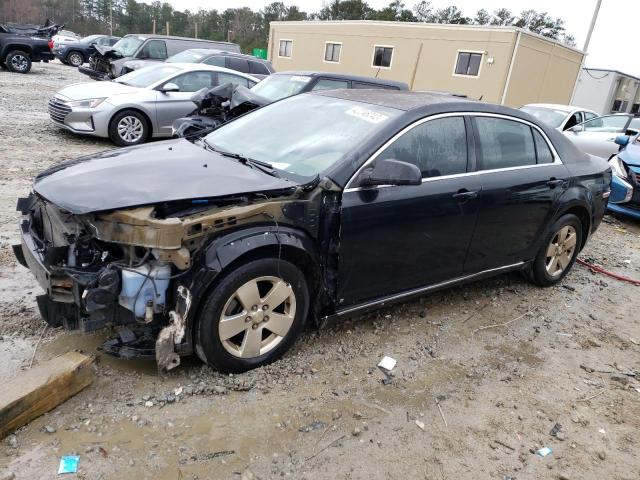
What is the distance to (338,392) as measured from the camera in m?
3.00

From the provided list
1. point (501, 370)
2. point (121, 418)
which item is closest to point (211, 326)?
point (121, 418)

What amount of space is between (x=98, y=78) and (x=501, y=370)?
15163 millimetres

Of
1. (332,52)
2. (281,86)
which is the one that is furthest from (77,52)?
(281,86)

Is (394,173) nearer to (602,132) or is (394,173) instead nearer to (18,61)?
(602,132)

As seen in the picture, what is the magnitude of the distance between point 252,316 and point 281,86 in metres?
6.06

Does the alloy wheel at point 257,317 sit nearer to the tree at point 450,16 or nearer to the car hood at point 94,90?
the car hood at point 94,90

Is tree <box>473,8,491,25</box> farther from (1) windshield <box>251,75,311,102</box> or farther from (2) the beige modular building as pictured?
(1) windshield <box>251,75,311,102</box>

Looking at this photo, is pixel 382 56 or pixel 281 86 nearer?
pixel 281 86

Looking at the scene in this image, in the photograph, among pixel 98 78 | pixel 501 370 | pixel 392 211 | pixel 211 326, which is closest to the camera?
pixel 211 326

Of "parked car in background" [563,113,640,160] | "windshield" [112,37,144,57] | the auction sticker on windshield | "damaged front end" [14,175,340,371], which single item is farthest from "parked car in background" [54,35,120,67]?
"damaged front end" [14,175,340,371]

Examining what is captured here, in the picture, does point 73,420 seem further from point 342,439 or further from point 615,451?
point 615,451

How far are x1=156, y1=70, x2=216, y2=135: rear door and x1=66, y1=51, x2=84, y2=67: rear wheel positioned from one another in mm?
19695

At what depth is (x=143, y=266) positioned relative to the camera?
2.61 metres

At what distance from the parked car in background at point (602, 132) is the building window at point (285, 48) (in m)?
23.6
